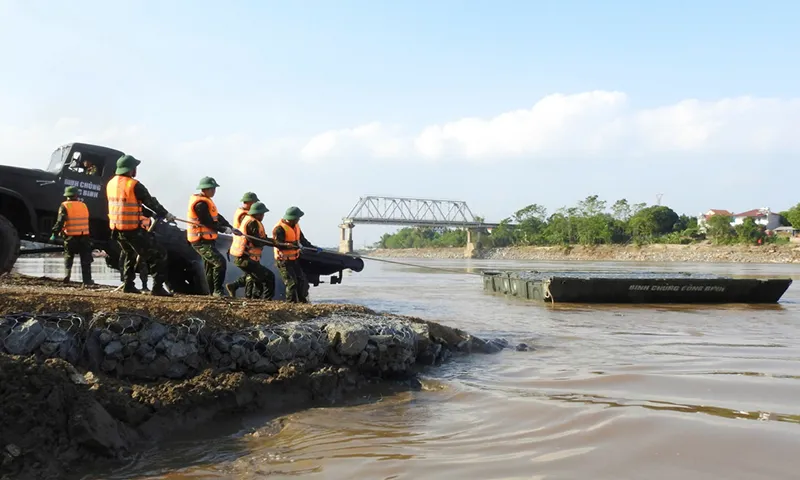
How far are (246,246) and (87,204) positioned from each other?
3833mm

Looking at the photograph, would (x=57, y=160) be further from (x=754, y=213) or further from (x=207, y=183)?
(x=754, y=213)

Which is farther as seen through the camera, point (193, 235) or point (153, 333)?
point (193, 235)

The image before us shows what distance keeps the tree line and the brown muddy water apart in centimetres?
6973

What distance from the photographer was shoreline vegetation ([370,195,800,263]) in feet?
226

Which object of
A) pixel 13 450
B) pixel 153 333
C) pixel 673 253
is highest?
pixel 153 333

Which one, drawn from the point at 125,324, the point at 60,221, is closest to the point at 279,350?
the point at 125,324

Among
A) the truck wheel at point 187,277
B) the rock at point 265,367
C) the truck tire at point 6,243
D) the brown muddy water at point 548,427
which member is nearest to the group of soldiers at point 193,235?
the truck tire at point 6,243

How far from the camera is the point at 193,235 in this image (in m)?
8.58

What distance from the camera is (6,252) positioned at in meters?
9.15

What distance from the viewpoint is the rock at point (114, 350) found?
528 cm

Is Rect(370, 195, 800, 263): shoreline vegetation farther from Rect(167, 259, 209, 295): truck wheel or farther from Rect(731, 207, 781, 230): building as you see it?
Rect(167, 259, 209, 295): truck wheel

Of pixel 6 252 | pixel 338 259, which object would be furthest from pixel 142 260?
pixel 338 259

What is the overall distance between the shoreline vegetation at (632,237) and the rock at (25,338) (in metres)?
67.1

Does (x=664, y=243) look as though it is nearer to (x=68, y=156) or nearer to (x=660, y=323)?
(x=660, y=323)
